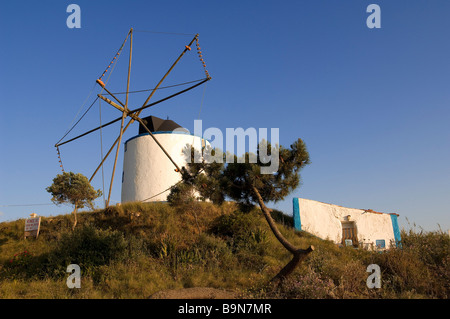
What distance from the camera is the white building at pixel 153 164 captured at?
20391 millimetres

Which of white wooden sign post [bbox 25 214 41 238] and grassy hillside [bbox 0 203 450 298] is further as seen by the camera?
white wooden sign post [bbox 25 214 41 238]

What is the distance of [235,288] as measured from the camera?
9.57 m

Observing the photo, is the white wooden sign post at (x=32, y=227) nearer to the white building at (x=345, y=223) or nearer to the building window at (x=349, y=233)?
Answer: the white building at (x=345, y=223)

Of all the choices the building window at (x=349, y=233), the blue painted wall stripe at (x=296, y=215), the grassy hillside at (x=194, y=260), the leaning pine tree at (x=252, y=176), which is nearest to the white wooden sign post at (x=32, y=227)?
the grassy hillside at (x=194, y=260)

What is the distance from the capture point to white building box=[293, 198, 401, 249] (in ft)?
59.5

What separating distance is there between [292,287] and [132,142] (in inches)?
653

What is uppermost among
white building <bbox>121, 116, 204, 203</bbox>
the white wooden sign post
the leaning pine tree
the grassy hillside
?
white building <bbox>121, 116, 204, 203</bbox>

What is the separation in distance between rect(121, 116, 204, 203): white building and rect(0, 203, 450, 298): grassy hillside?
2270 mm

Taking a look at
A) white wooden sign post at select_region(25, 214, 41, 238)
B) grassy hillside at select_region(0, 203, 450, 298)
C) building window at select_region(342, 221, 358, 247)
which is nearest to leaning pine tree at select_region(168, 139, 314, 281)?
grassy hillside at select_region(0, 203, 450, 298)

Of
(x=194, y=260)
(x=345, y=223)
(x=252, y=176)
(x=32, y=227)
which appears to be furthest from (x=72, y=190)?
(x=345, y=223)

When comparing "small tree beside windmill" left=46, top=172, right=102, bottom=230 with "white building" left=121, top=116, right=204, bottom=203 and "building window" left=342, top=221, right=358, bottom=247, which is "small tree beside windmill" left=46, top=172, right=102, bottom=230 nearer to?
"white building" left=121, top=116, right=204, bottom=203

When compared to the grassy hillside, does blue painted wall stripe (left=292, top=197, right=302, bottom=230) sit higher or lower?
higher
